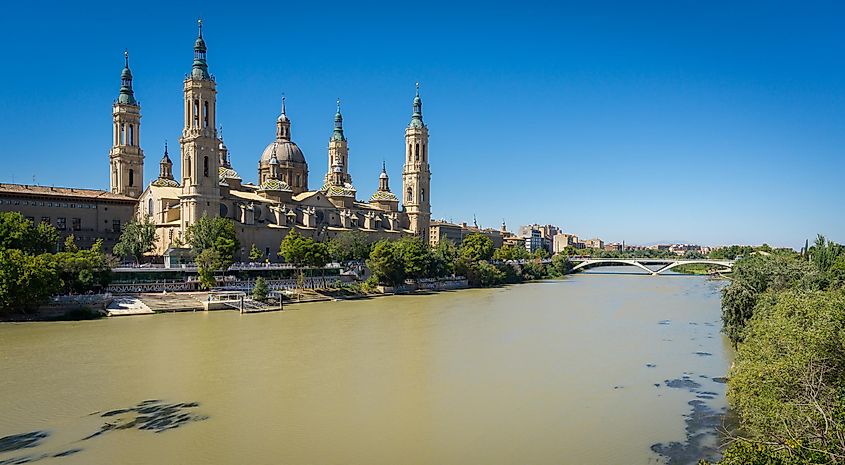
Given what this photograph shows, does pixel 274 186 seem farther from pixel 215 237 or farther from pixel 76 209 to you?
pixel 215 237

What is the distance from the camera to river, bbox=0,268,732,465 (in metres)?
9.23

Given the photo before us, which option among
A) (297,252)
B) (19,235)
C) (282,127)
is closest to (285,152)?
(282,127)

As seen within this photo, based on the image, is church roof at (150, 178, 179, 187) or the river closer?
the river

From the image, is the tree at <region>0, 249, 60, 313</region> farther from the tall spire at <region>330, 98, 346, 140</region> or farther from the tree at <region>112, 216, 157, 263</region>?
the tall spire at <region>330, 98, 346, 140</region>

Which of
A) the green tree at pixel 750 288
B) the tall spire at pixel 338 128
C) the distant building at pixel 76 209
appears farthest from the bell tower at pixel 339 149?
the green tree at pixel 750 288

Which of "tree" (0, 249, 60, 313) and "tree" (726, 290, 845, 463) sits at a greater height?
"tree" (0, 249, 60, 313)

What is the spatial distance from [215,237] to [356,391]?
19.4 m

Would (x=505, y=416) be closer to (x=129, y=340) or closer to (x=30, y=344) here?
(x=129, y=340)

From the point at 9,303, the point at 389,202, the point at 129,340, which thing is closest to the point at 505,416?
the point at 129,340

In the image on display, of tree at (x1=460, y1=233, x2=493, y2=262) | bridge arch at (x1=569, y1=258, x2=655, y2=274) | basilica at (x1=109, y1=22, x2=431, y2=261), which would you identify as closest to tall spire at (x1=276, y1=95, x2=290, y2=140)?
basilica at (x1=109, y1=22, x2=431, y2=261)

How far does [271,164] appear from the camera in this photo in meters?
45.0

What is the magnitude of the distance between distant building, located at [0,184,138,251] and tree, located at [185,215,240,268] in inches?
258

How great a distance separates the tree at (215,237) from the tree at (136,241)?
80.7 inches

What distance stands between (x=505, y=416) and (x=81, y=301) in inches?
704
